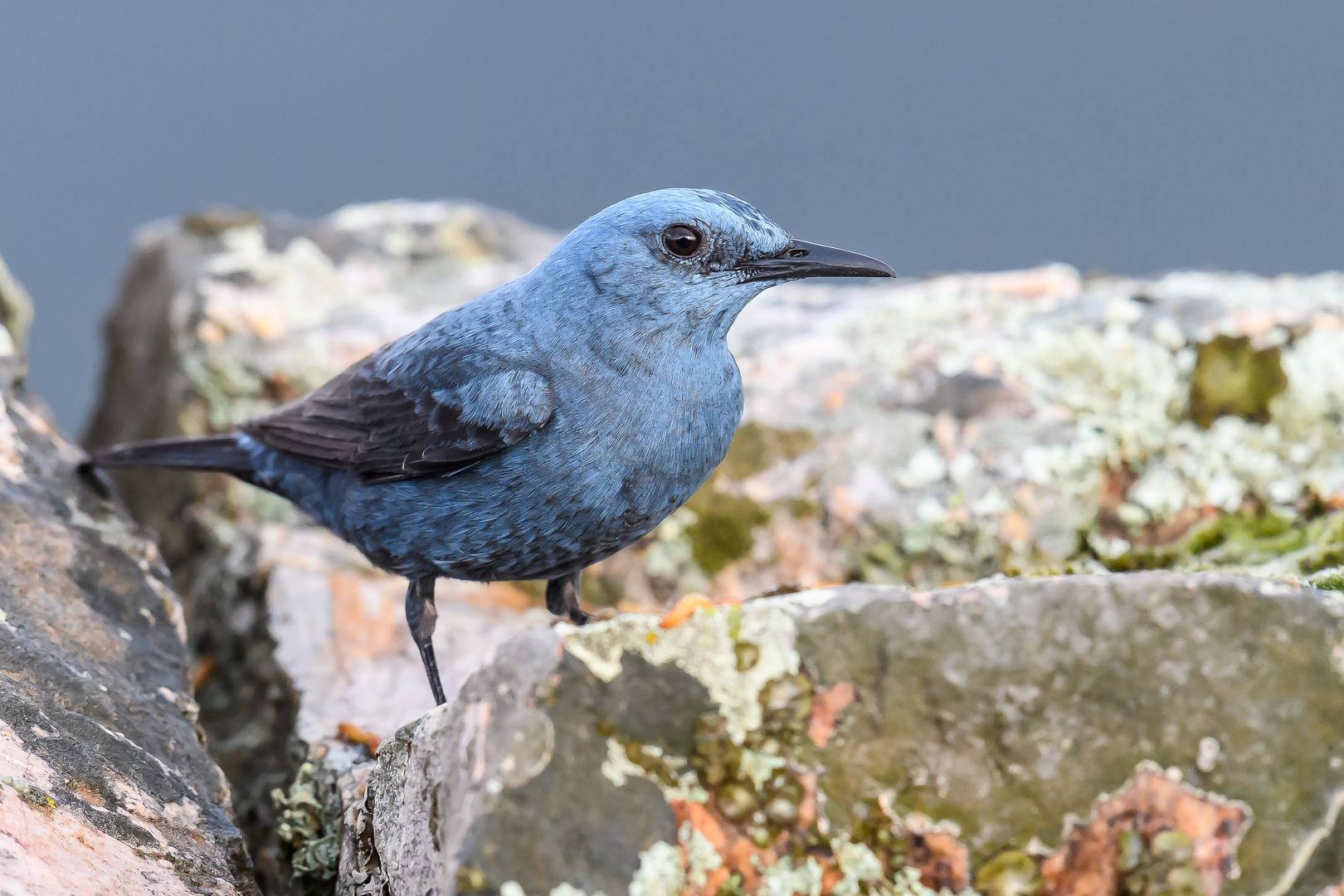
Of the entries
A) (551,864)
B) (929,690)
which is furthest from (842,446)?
(551,864)

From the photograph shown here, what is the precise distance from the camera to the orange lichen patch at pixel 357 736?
399 centimetres

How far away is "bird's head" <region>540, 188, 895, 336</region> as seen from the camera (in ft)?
12.5

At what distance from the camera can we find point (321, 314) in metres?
6.50

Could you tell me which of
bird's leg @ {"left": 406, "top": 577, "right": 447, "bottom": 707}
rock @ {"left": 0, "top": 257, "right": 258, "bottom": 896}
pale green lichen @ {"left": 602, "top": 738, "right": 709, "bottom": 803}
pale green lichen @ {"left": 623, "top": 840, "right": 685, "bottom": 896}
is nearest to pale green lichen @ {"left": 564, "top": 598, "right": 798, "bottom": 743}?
pale green lichen @ {"left": 602, "top": 738, "right": 709, "bottom": 803}

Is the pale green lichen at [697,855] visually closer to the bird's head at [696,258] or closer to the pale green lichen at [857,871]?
the pale green lichen at [857,871]

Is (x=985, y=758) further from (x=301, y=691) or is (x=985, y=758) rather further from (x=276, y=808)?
(x=301, y=691)

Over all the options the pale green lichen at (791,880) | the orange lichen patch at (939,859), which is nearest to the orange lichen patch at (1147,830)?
the orange lichen patch at (939,859)

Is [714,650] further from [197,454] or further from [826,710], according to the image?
[197,454]

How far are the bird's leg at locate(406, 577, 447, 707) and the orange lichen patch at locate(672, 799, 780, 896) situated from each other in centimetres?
209

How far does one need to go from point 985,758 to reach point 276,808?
2591mm

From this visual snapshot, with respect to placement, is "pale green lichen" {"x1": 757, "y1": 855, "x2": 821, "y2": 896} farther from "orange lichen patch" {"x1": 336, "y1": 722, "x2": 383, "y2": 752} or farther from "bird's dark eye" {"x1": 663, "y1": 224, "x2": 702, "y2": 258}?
"bird's dark eye" {"x1": 663, "y1": 224, "x2": 702, "y2": 258}

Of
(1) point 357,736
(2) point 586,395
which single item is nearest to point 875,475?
(2) point 586,395

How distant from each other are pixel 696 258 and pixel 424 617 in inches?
65.5

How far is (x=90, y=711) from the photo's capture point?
10.7 ft
